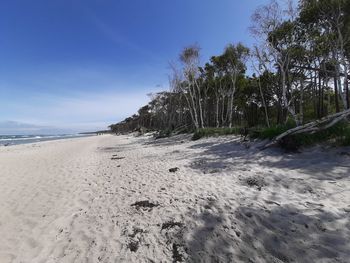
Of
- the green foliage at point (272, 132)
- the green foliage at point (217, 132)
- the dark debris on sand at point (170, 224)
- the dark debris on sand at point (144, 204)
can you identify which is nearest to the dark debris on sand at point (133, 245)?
the dark debris on sand at point (170, 224)

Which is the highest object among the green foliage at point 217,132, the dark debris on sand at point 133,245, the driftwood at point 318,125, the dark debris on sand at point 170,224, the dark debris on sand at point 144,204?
the driftwood at point 318,125

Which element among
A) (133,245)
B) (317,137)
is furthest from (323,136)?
(133,245)

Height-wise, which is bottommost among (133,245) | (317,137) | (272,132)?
(133,245)

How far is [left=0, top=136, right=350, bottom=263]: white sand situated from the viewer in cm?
341

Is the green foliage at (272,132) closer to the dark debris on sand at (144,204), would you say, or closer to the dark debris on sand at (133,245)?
the dark debris on sand at (144,204)

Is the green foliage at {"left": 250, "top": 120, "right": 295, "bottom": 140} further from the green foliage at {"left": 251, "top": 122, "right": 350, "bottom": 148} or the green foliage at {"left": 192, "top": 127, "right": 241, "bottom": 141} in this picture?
the green foliage at {"left": 192, "top": 127, "right": 241, "bottom": 141}

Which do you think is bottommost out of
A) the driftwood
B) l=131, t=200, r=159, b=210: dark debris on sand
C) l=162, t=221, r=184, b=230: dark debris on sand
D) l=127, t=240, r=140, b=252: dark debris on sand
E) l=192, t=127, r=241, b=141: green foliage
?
l=127, t=240, r=140, b=252: dark debris on sand

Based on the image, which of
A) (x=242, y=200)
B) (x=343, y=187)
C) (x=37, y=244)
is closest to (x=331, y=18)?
(x=343, y=187)

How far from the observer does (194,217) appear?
171 inches

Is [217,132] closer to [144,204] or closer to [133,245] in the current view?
[144,204]

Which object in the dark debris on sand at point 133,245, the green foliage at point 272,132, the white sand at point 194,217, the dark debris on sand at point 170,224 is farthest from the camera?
the green foliage at point 272,132

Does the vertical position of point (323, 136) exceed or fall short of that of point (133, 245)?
it exceeds it

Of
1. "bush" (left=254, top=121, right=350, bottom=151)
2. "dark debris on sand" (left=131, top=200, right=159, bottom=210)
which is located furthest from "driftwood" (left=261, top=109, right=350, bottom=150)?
"dark debris on sand" (left=131, top=200, right=159, bottom=210)

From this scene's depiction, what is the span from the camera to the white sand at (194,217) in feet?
11.2
